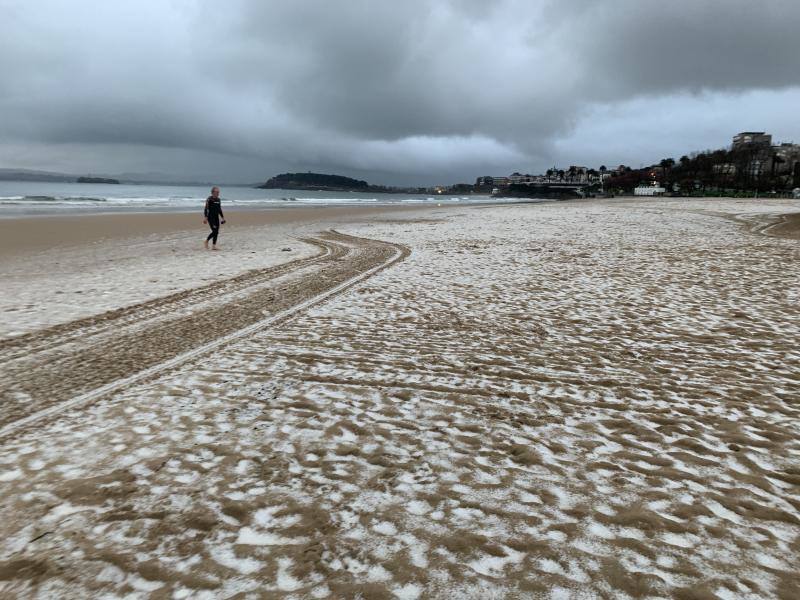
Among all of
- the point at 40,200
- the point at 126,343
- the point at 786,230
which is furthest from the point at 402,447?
Result: the point at 40,200

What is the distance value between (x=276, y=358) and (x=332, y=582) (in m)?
4.28

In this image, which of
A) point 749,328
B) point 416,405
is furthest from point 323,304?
point 749,328

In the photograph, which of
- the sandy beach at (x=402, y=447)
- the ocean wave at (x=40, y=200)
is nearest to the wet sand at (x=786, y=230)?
the sandy beach at (x=402, y=447)

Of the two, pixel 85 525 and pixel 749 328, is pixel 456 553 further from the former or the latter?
pixel 749 328

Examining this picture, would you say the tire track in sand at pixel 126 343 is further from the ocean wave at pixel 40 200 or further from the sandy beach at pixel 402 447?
the ocean wave at pixel 40 200

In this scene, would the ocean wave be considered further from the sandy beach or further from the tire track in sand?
the tire track in sand

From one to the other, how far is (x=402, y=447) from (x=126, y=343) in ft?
18.6

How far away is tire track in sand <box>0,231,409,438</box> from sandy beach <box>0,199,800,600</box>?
61 mm

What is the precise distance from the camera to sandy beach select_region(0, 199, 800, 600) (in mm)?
3010

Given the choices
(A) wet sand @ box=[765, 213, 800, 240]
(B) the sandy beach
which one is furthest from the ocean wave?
(A) wet sand @ box=[765, 213, 800, 240]

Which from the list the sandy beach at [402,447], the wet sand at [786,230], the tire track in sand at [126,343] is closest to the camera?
the sandy beach at [402,447]

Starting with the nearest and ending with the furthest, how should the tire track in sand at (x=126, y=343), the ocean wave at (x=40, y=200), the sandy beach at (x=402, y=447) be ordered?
the sandy beach at (x=402, y=447) → the tire track in sand at (x=126, y=343) → the ocean wave at (x=40, y=200)

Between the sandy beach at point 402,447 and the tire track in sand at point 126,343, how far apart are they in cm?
6

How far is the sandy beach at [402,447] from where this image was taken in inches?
118
